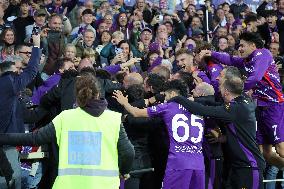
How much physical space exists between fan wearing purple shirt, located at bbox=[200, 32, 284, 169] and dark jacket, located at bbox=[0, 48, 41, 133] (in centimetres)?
333

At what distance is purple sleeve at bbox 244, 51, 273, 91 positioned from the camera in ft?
36.1

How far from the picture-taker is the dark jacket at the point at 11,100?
382 inches

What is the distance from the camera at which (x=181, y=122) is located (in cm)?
941

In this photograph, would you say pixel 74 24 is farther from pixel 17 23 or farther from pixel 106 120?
pixel 106 120

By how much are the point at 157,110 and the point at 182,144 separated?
0.55 metres

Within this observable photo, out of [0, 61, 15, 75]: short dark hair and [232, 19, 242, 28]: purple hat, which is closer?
[0, 61, 15, 75]: short dark hair

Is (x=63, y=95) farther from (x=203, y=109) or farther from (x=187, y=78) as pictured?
(x=187, y=78)

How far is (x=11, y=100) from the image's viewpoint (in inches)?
385

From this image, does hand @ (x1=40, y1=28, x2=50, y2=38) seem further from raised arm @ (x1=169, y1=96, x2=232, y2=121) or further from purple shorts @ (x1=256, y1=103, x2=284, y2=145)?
raised arm @ (x1=169, y1=96, x2=232, y2=121)

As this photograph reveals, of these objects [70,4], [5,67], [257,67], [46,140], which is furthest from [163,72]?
[70,4]

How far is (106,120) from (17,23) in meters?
9.64

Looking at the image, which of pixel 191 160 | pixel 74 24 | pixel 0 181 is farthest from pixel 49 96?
pixel 74 24

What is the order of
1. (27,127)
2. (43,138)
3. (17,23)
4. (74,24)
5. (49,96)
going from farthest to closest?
(74,24)
(17,23)
(27,127)
(49,96)
(43,138)

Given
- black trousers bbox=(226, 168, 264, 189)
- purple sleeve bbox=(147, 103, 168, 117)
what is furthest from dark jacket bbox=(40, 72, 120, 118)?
black trousers bbox=(226, 168, 264, 189)
